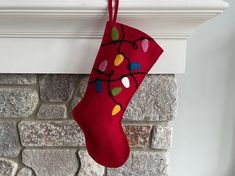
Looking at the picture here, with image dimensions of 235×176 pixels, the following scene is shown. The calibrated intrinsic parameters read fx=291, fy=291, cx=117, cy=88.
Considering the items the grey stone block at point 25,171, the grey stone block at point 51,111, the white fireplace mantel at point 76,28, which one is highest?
the white fireplace mantel at point 76,28

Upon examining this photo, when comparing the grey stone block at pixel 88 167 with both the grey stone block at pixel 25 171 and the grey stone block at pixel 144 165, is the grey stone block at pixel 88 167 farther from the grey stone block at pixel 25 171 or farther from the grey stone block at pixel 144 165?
the grey stone block at pixel 25 171

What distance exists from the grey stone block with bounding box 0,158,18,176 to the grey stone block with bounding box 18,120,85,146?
0.09 m

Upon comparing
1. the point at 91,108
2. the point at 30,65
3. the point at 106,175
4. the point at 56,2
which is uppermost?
the point at 56,2

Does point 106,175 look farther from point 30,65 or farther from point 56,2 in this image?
point 56,2

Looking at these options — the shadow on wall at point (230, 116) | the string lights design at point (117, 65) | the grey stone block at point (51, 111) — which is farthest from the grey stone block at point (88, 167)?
the shadow on wall at point (230, 116)

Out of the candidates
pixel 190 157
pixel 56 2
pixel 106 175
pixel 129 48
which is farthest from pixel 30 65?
pixel 190 157

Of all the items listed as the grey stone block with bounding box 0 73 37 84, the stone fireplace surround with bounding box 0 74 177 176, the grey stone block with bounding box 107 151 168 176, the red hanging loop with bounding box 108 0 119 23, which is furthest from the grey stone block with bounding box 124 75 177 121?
the grey stone block with bounding box 0 73 37 84

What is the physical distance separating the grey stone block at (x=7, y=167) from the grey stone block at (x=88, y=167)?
0.24 m

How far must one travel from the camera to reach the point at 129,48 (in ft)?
2.70

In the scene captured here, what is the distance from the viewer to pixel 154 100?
0.99 meters

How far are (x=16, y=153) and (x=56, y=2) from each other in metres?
0.56

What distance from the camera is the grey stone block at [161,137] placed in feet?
3.33

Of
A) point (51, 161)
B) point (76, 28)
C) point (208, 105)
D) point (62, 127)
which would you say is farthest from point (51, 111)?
point (208, 105)

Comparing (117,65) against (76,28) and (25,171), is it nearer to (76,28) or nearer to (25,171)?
(76,28)
